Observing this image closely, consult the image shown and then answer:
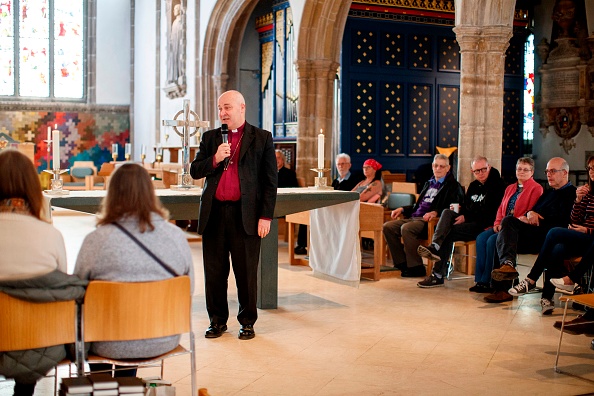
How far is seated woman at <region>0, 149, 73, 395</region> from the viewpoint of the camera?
9.64 feet

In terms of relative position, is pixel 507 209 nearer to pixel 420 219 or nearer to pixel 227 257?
pixel 420 219

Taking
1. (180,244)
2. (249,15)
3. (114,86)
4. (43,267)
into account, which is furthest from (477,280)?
(114,86)

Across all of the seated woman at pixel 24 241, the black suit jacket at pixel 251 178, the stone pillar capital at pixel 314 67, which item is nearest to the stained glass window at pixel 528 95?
the stone pillar capital at pixel 314 67

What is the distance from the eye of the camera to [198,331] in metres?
5.33

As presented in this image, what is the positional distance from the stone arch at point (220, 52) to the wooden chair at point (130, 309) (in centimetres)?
1092

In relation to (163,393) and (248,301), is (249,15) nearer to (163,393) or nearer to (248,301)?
(248,301)

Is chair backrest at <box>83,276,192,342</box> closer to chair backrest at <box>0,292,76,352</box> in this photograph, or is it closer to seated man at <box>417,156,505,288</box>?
chair backrest at <box>0,292,76,352</box>

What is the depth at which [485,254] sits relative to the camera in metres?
6.78

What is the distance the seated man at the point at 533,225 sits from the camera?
624 cm

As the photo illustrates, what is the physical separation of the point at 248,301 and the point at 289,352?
1.66 feet

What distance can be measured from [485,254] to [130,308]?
4.41 m

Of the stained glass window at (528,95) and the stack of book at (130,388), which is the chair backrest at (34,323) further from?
the stained glass window at (528,95)

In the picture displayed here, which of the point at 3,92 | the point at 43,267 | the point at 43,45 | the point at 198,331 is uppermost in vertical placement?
the point at 43,45

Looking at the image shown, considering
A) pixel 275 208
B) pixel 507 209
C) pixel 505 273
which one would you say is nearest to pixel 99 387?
pixel 275 208
